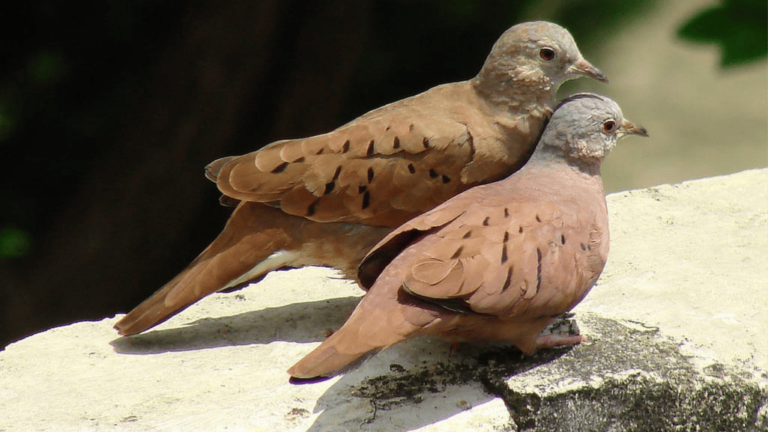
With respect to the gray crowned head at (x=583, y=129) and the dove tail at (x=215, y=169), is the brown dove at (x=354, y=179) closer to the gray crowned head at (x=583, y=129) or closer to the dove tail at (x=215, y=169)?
the dove tail at (x=215, y=169)

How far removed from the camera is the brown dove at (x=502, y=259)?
3129 mm

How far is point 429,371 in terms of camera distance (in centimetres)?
355

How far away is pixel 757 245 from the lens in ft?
14.9

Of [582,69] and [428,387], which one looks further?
[582,69]

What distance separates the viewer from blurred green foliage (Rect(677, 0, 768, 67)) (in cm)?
462

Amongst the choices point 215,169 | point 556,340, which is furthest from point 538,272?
point 215,169

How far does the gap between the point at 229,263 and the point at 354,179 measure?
Result: 1.75 ft

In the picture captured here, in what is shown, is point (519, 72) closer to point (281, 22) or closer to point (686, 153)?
point (281, 22)

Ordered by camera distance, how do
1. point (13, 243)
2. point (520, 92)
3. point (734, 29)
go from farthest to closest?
1. point (13, 243)
2. point (734, 29)
3. point (520, 92)

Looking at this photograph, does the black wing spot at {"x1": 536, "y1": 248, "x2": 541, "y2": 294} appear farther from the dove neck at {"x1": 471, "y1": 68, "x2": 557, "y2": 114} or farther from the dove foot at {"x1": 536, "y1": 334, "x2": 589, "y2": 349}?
the dove neck at {"x1": 471, "y1": 68, "x2": 557, "y2": 114}

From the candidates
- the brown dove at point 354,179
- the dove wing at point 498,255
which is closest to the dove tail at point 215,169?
the brown dove at point 354,179

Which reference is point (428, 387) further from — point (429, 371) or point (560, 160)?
point (560, 160)

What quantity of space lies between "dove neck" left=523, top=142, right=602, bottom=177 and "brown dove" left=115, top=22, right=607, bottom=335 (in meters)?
0.15

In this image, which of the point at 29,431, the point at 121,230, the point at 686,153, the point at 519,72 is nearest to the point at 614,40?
the point at 686,153
